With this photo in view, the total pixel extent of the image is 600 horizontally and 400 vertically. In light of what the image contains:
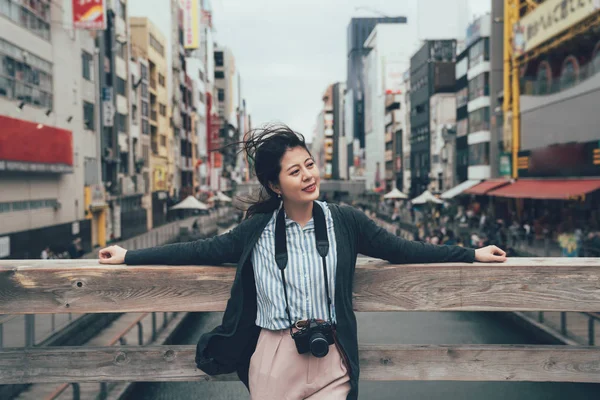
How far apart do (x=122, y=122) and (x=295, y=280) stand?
4396 centimetres

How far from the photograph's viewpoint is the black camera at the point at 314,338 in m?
2.48

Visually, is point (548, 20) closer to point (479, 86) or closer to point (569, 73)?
point (569, 73)

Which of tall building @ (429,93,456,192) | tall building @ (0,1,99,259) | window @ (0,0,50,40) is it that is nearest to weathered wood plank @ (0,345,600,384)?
tall building @ (0,1,99,259)

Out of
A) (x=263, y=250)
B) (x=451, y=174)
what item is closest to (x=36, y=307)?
(x=263, y=250)

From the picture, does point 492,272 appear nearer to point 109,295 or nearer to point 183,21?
point 109,295

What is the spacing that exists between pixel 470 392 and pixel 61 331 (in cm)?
739

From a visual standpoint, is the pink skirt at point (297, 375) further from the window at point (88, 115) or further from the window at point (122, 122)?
the window at point (122, 122)

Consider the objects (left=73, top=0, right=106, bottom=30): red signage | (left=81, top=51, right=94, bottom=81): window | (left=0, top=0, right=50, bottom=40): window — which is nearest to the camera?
(left=0, top=0, right=50, bottom=40): window

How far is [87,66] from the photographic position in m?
35.1

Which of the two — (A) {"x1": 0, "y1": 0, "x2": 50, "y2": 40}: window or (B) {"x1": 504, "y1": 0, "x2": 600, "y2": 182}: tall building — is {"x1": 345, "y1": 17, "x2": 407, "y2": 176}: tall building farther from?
(A) {"x1": 0, "y1": 0, "x2": 50, "y2": 40}: window

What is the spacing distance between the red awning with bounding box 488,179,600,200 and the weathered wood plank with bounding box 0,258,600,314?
968 inches

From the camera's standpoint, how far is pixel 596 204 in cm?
2734

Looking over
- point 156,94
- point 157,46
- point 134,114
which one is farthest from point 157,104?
point 134,114

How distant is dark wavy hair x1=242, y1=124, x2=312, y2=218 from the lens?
8.95ft
